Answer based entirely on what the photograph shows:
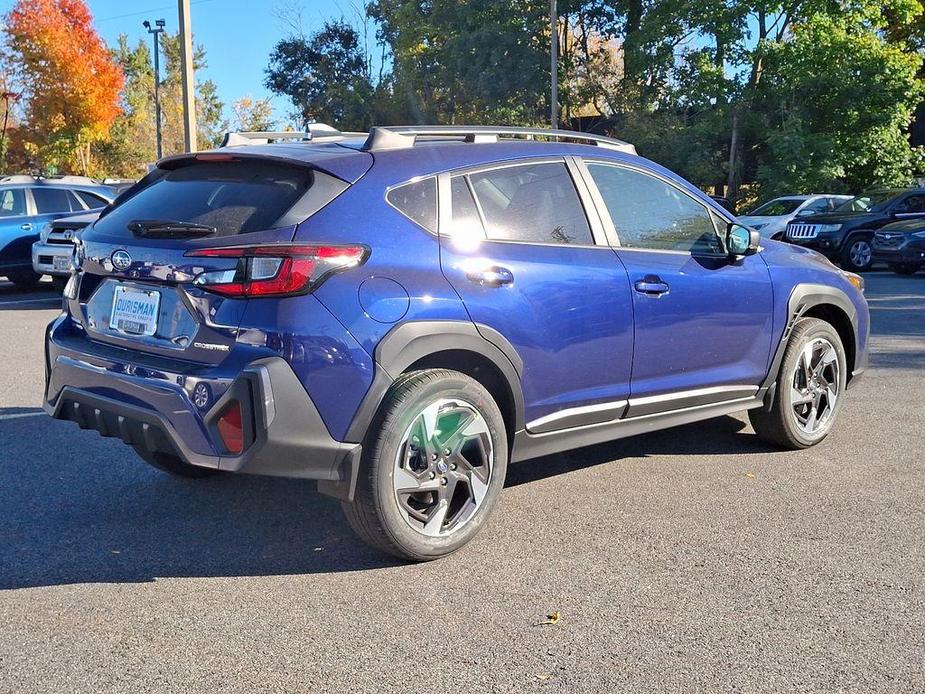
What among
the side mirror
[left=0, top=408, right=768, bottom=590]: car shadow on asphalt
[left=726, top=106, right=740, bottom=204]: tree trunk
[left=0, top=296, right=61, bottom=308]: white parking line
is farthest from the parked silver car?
[left=726, top=106, right=740, bottom=204]: tree trunk

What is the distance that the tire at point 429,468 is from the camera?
382cm

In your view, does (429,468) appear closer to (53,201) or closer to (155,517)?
(155,517)

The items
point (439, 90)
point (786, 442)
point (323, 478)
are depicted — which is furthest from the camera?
point (439, 90)

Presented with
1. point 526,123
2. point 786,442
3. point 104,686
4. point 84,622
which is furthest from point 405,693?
point 526,123

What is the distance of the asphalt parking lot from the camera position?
3150 mm

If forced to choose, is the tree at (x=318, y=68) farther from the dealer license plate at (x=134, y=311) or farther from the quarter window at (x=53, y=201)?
the dealer license plate at (x=134, y=311)

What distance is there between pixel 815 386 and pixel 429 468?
2.88m

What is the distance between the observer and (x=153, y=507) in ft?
15.5

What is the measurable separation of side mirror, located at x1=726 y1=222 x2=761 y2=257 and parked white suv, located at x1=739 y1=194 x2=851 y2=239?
15633 millimetres

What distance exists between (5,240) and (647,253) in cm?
1234

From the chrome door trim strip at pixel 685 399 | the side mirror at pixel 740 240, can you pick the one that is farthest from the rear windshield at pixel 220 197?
the side mirror at pixel 740 240

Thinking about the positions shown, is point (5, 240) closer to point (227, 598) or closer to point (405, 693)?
point (227, 598)

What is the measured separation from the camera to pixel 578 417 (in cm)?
458

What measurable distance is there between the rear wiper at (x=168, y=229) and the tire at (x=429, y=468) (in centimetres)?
97
